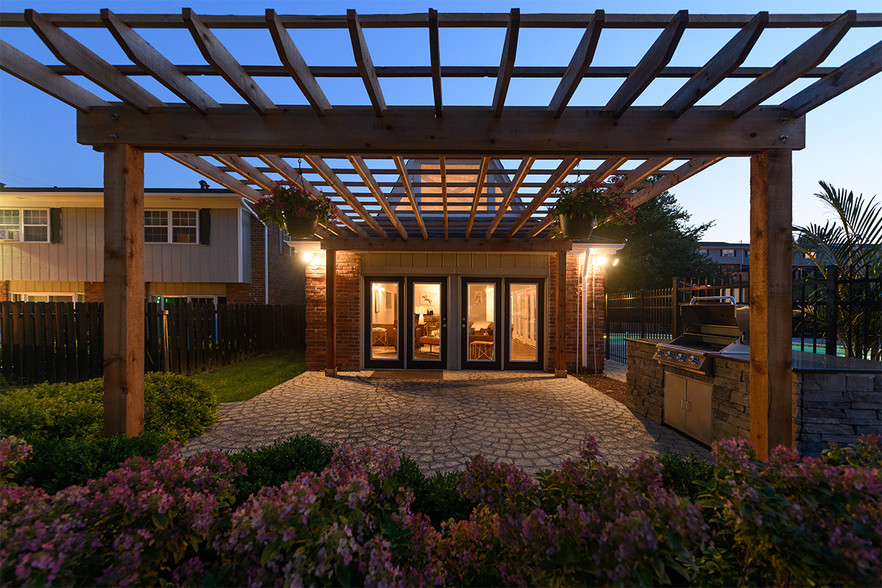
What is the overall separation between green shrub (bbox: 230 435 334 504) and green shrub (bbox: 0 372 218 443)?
165 cm

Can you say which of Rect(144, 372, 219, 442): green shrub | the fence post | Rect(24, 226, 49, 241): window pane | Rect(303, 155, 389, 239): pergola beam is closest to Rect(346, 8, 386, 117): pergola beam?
Rect(303, 155, 389, 239): pergola beam

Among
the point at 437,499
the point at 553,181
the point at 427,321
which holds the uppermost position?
the point at 553,181

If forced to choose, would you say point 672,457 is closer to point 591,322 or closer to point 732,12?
point 732,12

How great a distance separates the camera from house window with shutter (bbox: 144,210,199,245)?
432 inches

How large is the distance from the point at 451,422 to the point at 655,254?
20416 millimetres

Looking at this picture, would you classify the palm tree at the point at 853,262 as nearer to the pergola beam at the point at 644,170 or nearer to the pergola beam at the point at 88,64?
the pergola beam at the point at 644,170

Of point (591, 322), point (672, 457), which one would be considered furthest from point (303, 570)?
point (591, 322)

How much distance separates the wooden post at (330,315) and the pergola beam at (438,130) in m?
4.86

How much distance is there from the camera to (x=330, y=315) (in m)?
7.66

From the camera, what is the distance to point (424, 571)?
1444 millimetres

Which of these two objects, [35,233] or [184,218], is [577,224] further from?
[35,233]

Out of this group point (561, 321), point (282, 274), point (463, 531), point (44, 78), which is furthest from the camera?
point (282, 274)

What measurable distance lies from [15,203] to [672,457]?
17022mm

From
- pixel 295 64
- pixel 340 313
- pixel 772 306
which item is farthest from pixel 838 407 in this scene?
pixel 340 313
